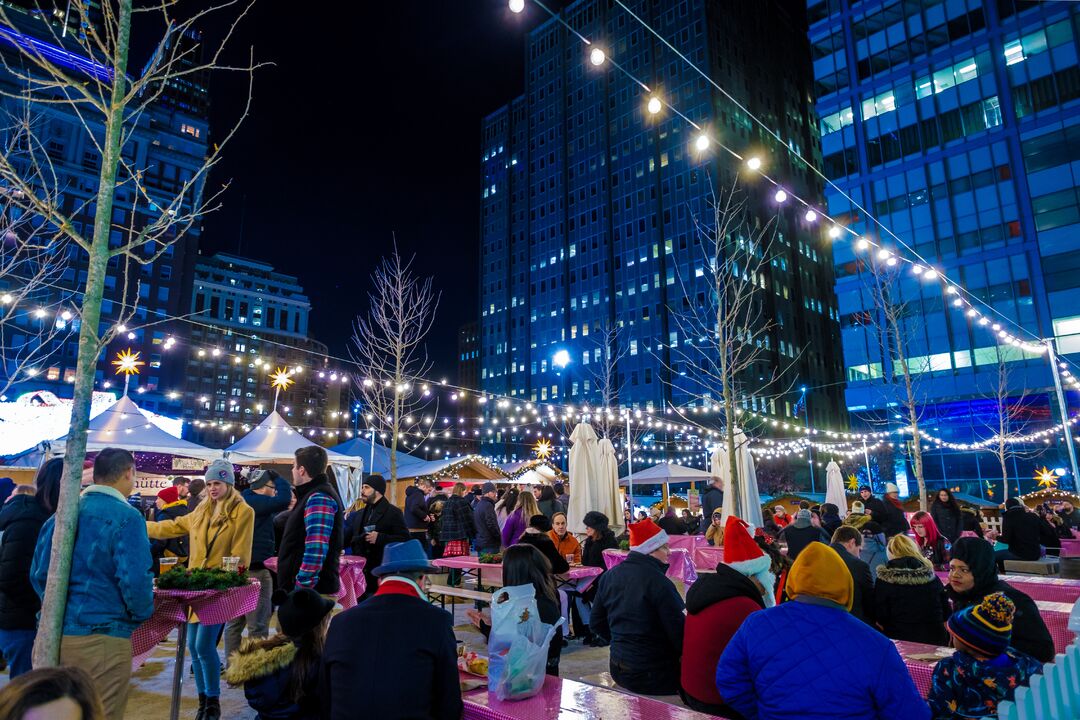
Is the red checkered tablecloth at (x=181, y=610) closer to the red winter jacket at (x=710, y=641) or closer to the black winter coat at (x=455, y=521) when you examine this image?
the red winter jacket at (x=710, y=641)

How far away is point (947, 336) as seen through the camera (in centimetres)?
3391

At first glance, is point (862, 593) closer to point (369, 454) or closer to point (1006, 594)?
point (1006, 594)

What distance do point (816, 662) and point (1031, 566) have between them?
36.2 feet

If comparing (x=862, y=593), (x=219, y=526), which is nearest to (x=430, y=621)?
(x=219, y=526)

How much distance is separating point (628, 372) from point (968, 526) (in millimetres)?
59328

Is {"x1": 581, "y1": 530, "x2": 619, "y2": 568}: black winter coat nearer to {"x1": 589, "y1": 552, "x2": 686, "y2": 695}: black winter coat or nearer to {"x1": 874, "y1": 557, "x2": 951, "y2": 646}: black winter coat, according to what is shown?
{"x1": 874, "y1": 557, "x2": 951, "y2": 646}: black winter coat

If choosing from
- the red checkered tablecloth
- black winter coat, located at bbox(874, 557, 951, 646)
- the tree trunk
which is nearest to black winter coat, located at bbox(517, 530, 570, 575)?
the red checkered tablecloth

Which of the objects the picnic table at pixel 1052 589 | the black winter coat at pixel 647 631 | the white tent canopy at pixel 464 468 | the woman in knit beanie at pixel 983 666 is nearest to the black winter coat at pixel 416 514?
the black winter coat at pixel 647 631

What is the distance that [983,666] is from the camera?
3.19 metres

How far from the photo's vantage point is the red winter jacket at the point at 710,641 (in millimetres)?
3629

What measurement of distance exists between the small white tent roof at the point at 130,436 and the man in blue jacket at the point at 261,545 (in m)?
9.30

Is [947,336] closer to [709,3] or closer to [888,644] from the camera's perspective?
[888,644]

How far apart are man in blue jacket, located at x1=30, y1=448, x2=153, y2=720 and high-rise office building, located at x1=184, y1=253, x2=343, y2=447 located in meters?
A: 97.3

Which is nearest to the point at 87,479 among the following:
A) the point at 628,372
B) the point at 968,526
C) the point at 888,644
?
the point at 888,644
